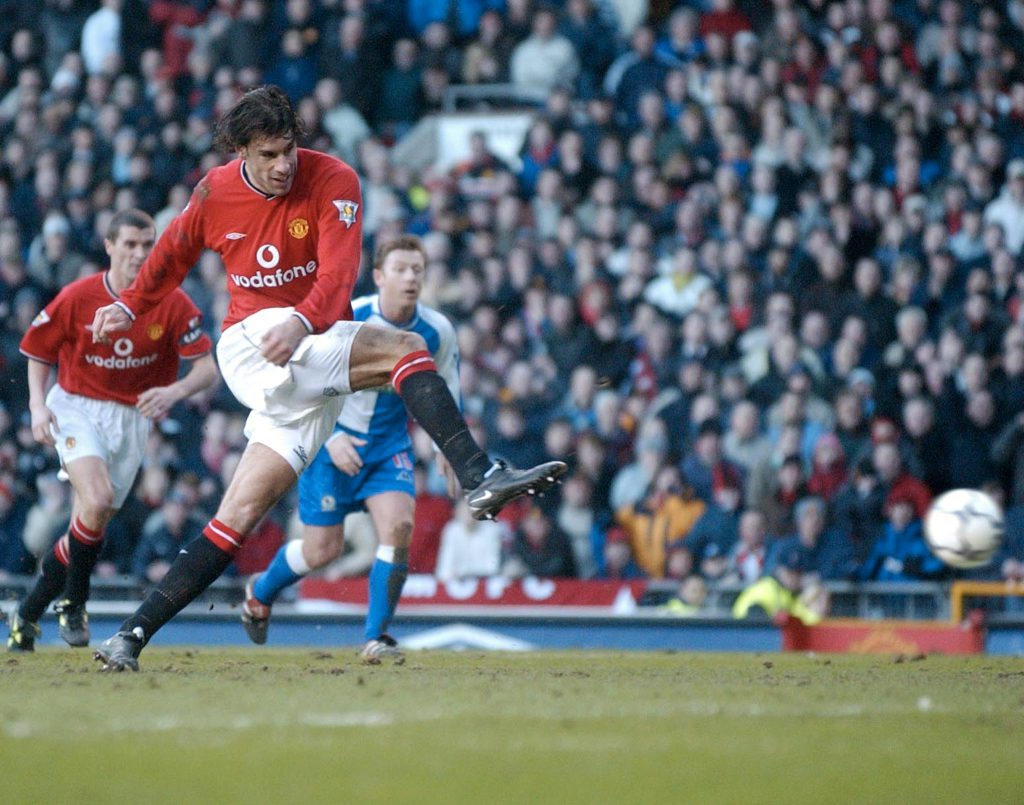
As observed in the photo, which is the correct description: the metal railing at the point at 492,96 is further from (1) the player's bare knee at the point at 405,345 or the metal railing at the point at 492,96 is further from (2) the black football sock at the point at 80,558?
(1) the player's bare knee at the point at 405,345

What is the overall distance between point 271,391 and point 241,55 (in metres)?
11.3

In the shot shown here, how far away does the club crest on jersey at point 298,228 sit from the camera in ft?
24.6

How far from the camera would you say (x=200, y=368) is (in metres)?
9.70

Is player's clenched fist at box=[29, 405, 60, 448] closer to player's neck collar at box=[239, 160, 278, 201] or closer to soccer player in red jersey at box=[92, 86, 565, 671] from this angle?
soccer player in red jersey at box=[92, 86, 565, 671]

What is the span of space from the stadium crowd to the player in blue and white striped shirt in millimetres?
3125

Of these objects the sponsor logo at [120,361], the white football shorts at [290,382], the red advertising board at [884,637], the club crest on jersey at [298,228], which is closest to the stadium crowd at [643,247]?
the red advertising board at [884,637]

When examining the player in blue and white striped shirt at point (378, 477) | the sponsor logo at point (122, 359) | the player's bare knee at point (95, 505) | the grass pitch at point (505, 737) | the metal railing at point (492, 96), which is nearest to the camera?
the grass pitch at point (505, 737)

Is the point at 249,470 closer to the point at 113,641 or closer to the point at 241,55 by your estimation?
the point at 113,641

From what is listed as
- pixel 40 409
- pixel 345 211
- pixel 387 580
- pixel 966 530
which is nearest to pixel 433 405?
pixel 345 211

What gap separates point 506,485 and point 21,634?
13.6 feet

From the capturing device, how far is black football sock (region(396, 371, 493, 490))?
23.5ft

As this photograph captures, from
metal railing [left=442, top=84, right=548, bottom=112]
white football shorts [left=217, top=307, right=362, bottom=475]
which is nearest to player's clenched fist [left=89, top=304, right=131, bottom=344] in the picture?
white football shorts [left=217, top=307, right=362, bottom=475]

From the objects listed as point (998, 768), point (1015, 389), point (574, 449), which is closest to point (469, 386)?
point (574, 449)

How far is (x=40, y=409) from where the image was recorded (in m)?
9.40
